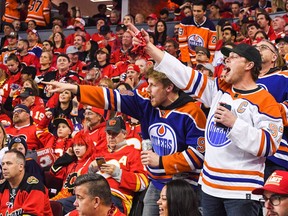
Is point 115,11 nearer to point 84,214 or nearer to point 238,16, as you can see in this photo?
point 238,16

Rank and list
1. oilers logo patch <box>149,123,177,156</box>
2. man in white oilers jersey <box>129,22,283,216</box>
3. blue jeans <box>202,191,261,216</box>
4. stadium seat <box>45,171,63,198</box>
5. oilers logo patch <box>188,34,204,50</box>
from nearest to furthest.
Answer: man in white oilers jersey <box>129,22,283,216</box> < blue jeans <box>202,191,261,216</box> < oilers logo patch <box>149,123,177,156</box> < stadium seat <box>45,171,63,198</box> < oilers logo patch <box>188,34,204,50</box>

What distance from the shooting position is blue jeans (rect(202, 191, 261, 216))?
12.3ft

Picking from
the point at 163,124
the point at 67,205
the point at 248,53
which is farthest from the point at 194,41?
the point at 248,53

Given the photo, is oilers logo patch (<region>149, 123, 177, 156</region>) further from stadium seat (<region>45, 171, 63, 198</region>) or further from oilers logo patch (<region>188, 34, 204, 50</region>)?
oilers logo patch (<region>188, 34, 204, 50</region>)

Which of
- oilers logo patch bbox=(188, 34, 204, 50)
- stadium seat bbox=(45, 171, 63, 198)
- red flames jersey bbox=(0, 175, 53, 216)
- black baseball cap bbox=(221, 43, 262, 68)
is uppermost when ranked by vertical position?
black baseball cap bbox=(221, 43, 262, 68)

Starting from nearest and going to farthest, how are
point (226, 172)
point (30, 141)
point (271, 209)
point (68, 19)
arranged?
point (271, 209) → point (226, 172) → point (30, 141) → point (68, 19)

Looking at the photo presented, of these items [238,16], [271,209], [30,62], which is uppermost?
[271,209]

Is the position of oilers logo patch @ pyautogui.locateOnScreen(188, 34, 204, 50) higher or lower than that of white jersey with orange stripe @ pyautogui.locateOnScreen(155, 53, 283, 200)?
lower

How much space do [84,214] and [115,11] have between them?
10.3 m

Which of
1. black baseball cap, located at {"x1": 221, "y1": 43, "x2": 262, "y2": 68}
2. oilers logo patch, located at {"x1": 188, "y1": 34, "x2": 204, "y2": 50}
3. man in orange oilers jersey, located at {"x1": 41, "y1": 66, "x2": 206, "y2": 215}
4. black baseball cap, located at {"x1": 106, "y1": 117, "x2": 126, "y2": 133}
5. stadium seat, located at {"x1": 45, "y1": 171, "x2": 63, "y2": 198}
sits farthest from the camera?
oilers logo patch, located at {"x1": 188, "y1": 34, "x2": 204, "y2": 50}

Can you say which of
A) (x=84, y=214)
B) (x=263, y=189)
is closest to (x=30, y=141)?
(x=84, y=214)

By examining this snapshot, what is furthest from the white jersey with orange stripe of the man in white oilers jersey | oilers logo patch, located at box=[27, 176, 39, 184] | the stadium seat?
the stadium seat

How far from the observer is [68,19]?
48.9ft

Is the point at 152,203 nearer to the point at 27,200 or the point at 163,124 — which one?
the point at 163,124
